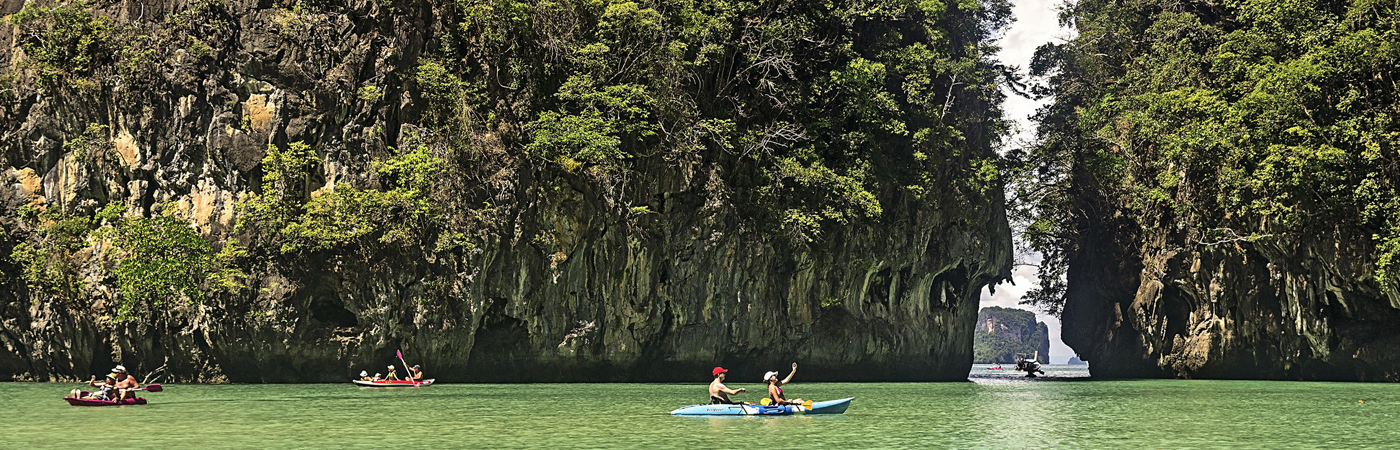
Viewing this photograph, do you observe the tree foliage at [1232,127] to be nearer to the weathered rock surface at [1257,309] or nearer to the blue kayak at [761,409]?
the weathered rock surface at [1257,309]

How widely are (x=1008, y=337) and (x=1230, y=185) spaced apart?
144745 millimetres

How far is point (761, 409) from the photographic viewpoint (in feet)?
59.3

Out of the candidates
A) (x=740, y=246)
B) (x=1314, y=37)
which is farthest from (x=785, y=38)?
(x=1314, y=37)

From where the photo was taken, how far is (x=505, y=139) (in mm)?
30594

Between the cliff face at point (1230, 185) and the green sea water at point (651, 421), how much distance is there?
711 cm

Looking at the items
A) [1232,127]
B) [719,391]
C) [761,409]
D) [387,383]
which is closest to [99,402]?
[387,383]

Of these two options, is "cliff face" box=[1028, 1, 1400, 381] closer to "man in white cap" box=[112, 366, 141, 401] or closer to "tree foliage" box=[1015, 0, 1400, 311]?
"tree foliage" box=[1015, 0, 1400, 311]

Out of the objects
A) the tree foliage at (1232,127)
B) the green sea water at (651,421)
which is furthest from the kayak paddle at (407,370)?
the tree foliage at (1232,127)

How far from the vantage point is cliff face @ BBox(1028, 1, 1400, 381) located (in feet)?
102

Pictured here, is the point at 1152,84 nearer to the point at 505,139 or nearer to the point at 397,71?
the point at 505,139

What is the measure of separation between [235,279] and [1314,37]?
2924cm

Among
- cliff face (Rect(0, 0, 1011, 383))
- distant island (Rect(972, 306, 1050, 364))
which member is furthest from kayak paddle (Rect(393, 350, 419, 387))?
distant island (Rect(972, 306, 1050, 364))

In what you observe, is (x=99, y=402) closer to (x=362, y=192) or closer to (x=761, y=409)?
(x=362, y=192)

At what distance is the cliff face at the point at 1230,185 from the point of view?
3094 centimetres
